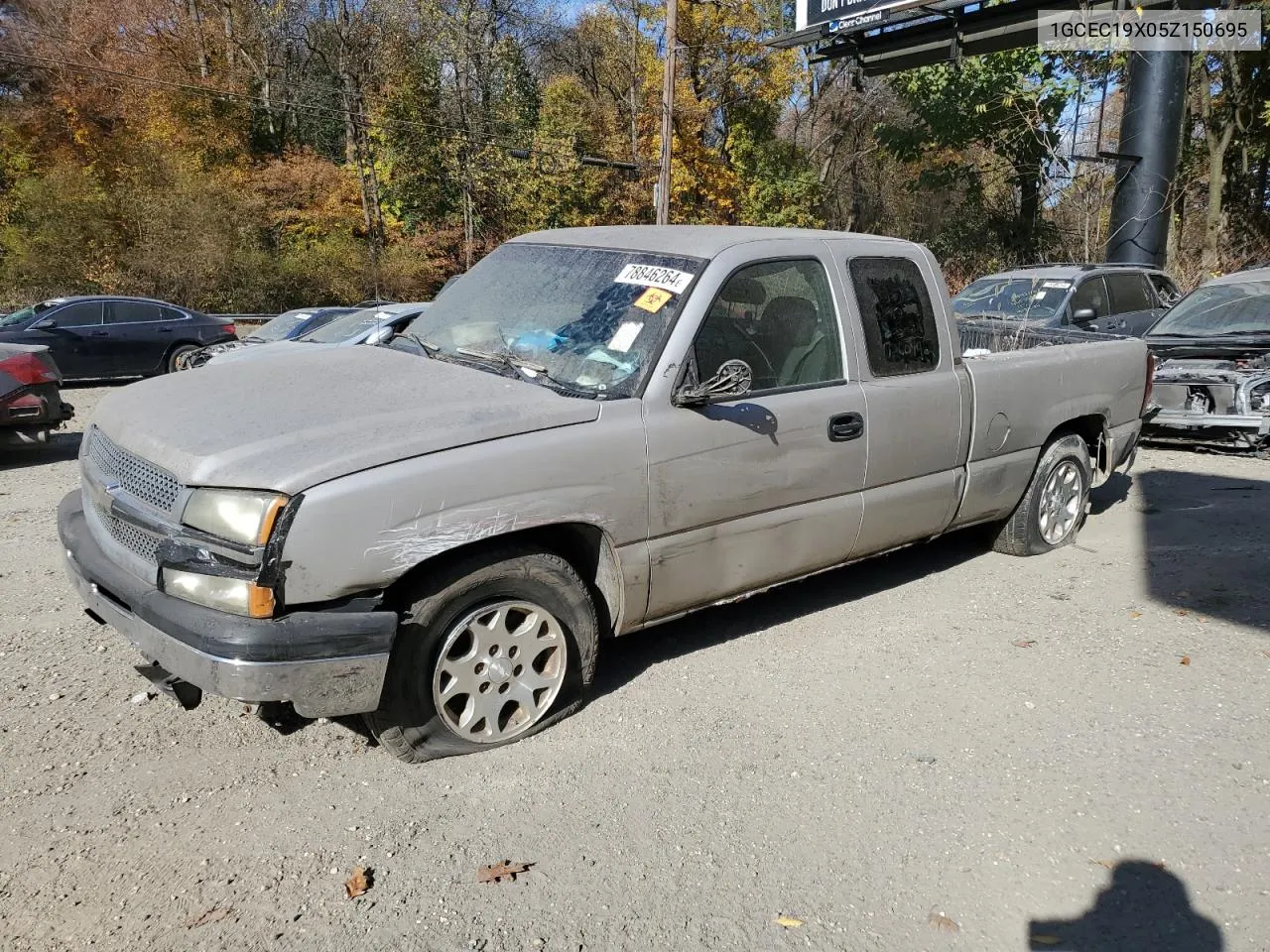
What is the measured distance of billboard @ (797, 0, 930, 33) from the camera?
15258mm

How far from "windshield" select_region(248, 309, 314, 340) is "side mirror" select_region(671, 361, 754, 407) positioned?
11.7 m

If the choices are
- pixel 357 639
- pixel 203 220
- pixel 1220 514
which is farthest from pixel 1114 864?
pixel 203 220

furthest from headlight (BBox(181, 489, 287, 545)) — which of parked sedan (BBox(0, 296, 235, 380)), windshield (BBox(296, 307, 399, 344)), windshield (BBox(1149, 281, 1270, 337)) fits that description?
parked sedan (BBox(0, 296, 235, 380))

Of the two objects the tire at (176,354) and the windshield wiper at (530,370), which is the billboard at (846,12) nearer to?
the tire at (176,354)

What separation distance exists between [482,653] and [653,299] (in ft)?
5.17

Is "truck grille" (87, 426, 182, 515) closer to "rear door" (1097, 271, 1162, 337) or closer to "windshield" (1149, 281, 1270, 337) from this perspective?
"windshield" (1149, 281, 1270, 337)

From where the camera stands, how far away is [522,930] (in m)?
2.73

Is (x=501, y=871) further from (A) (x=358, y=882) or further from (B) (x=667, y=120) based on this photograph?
(B) (x=667, y=120)

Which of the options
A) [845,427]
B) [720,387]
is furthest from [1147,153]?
[720,387]

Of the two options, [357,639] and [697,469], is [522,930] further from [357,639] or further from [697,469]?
[697,469]

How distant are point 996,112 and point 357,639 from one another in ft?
100

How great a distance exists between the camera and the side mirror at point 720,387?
373cm

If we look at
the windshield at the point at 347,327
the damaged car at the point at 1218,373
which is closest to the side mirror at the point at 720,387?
the damaged car at the point at 1218,373

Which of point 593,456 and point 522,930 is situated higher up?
point 593,456
